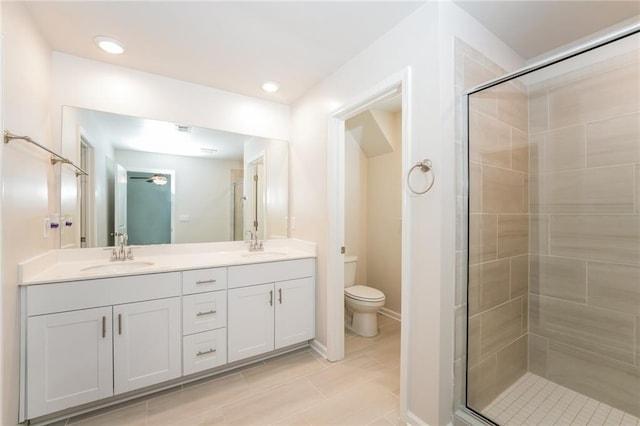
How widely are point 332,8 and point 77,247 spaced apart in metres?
2.37

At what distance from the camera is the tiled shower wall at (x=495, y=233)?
162 cm

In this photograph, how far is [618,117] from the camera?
169 centimetres

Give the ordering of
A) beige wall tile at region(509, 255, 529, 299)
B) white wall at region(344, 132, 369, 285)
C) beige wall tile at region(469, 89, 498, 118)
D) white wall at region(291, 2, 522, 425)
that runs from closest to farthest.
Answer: white wall at region(291, 2, 522, 425) < beige wall tile at region(469, 89, 498, 118) < beige wall tile at region(509, 255, 529, 299) < white wall at region(344, 132, 369, 285)

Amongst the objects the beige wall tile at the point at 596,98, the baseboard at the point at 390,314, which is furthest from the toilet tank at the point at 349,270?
the beige wall tile at the point at 596,98

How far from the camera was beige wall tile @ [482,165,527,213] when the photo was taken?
170cm

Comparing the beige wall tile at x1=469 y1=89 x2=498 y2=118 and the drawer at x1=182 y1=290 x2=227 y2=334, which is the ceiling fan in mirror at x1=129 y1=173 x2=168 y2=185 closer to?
the drawer at x1=182 y1=290 x2=227 y2=334

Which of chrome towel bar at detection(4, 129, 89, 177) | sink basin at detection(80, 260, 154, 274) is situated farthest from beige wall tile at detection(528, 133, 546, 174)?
chrome towel bar at detection(4, 129, 89, 177)

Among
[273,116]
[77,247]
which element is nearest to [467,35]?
[273,116]

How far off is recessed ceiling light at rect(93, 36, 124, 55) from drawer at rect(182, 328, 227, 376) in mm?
2064

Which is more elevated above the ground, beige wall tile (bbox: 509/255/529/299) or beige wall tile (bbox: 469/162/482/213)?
beige wall tile (bbox: 469/162/482/213)

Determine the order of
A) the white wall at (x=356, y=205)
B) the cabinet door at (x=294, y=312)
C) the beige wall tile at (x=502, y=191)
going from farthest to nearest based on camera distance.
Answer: the white wall at (x=356, y=205) < the cabinet door at (x=294, y=312) < the beige wall tile at (x=502, y=191)

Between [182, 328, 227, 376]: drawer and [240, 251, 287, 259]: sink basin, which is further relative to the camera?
[240, 251, 287, 259]: sink basin

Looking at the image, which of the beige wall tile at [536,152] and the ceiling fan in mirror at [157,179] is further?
the ceiling fan in mirror at [157,179]

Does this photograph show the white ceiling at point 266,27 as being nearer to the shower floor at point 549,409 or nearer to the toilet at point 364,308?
the toilet at point 364,308
